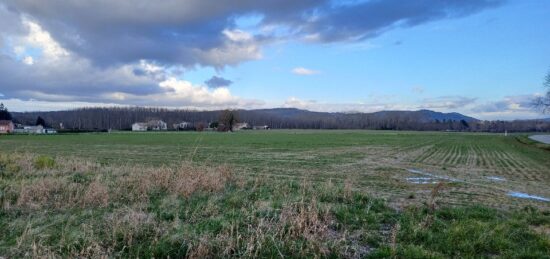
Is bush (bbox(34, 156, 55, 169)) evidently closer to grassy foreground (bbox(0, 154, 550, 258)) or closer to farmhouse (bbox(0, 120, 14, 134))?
grassy foreground (bbox(0, 154, 550, 258))

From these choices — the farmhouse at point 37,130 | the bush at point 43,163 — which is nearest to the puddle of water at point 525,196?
the bush at point 43,163

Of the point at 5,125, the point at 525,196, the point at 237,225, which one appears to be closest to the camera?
the point at 237,225

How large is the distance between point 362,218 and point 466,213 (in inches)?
114

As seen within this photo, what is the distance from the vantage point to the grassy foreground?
5.96 metres

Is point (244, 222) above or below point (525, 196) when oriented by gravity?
above

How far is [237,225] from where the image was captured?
6.56 metres

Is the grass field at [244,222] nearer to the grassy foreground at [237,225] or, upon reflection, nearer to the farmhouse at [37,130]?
the grassy foreground at [237,225]

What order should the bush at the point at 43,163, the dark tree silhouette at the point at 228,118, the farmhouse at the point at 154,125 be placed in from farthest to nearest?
the farmhouse at the point at 154,125, the dark tree silhouette at the point at 228,118, the bush at the point at 43,163

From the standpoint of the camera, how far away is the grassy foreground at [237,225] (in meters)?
5.96

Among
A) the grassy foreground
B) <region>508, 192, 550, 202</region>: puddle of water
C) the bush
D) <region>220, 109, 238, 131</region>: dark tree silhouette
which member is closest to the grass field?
the grassy foreground


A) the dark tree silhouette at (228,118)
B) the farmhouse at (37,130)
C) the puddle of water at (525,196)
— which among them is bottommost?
the farmhouse at (37,130)

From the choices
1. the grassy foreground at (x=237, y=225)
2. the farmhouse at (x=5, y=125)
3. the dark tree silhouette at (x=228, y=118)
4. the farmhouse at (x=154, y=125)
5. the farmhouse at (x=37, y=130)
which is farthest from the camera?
the farmhouse at (x=154, y=125)

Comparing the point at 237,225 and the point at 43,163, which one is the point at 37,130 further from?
the point at 237,225

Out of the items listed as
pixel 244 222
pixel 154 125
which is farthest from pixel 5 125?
pixel 244 222
